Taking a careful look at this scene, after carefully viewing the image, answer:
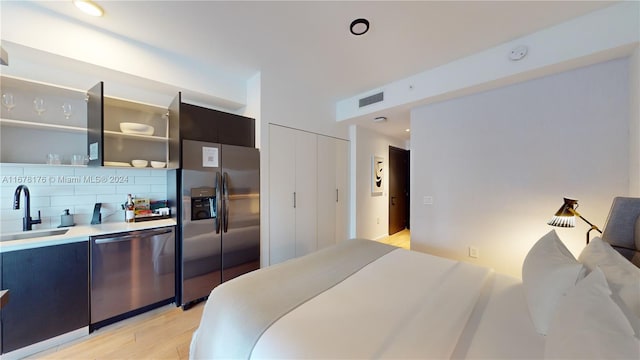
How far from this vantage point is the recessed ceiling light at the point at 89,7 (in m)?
1.65

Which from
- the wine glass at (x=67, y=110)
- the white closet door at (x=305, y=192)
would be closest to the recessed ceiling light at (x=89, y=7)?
the wine glass at (x=67, y=110)

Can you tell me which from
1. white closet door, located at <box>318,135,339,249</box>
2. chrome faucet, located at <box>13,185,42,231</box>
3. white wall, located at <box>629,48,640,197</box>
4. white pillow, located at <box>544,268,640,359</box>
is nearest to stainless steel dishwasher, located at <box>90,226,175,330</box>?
chrome faucet, located at <box>13,185,42,231</box>

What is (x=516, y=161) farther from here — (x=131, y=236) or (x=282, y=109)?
(x=131, y=236)

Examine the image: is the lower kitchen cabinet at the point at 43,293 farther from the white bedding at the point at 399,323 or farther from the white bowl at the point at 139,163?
the white bedding at the point at 399,323

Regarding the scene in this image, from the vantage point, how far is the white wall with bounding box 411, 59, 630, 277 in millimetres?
1908

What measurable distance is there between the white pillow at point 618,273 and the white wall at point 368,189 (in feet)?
10.1

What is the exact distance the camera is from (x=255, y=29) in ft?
6.55

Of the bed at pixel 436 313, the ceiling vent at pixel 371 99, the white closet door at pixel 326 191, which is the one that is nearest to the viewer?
the bed at pixel 436 313

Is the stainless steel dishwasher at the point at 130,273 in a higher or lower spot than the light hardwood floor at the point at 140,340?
higher

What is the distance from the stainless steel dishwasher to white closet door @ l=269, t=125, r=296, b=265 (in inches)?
44.9

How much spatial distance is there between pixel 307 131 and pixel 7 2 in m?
2.83

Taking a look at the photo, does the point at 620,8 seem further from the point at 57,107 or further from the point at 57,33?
the point at 57,107

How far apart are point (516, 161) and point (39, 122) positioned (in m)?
4.67

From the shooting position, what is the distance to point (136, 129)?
2.24 metres
